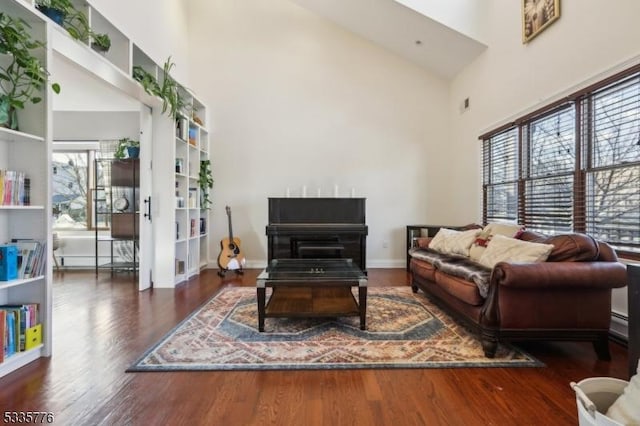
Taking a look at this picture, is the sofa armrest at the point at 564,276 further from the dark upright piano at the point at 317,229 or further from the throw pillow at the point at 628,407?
the dark upright piano at the point at 317,229

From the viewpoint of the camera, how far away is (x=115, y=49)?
321 centimetres

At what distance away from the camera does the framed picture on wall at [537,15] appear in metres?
2.93

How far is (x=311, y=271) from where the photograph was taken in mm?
2871

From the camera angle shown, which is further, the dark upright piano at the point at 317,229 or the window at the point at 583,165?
the dark upright piano at the point at 317,229

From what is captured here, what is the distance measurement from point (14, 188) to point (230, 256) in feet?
9.53

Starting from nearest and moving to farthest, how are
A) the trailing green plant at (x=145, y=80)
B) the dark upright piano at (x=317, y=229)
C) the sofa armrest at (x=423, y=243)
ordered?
1. the trailing green plant at (x=145, y=80)
2. the sofa armrest at (x=423, y=243)
3. the dark upright piano at (x=317, y=229)

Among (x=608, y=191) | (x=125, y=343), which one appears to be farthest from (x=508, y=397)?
(x=125, y=343)

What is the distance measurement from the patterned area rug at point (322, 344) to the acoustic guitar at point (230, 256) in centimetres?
163

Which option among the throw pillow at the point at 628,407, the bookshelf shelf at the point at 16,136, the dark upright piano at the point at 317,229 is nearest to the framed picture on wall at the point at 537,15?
the dark upright piano at the point at 317,229

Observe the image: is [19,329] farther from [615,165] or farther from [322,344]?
[615,165]

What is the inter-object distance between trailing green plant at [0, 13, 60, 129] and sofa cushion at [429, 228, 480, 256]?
3.54 meters

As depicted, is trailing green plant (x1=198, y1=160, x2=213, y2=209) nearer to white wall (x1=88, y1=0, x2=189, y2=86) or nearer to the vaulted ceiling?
white wall (x1=88, y1=0, x2=189, y2=86)

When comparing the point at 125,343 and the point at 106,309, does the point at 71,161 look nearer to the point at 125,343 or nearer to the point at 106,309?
the point at 106,309

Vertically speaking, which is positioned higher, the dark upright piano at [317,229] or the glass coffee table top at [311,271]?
the dark upright piano at [317,229]
